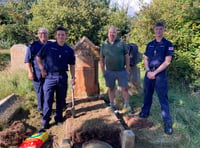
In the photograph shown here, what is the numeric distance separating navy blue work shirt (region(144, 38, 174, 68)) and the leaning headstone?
5104 mm

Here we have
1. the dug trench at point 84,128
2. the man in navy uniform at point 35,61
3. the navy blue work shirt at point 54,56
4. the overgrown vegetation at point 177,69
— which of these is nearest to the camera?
the dug trench at point 84,128

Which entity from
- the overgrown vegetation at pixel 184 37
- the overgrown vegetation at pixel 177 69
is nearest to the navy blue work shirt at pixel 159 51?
the overgrown vegetation at pixel 177 69

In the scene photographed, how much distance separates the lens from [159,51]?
370 cm

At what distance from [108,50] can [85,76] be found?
1.19 metres

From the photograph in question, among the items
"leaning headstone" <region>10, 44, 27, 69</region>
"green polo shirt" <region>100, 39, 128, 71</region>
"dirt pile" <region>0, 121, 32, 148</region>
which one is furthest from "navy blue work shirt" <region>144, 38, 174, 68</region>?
"leaning headstone" <region>10, 44, 27, 69</region>

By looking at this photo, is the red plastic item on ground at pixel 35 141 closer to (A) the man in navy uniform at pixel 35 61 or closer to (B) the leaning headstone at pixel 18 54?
(A) the man in navy uniform at pixel 35 61

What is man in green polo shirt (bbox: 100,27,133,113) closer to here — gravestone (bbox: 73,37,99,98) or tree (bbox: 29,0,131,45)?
gravestone (bbox: 73,37,99,98)

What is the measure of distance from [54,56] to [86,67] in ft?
4.44

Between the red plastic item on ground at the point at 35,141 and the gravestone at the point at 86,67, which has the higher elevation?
the gravestone at the point at 86,67

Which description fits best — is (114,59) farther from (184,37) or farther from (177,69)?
(184,37)

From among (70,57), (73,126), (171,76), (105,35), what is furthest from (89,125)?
(105,35)

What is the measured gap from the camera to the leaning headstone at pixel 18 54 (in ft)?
24.5

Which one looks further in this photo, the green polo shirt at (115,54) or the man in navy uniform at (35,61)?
the man in navy uniform at (35,61)

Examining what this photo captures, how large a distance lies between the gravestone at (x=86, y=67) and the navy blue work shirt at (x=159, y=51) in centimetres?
162
